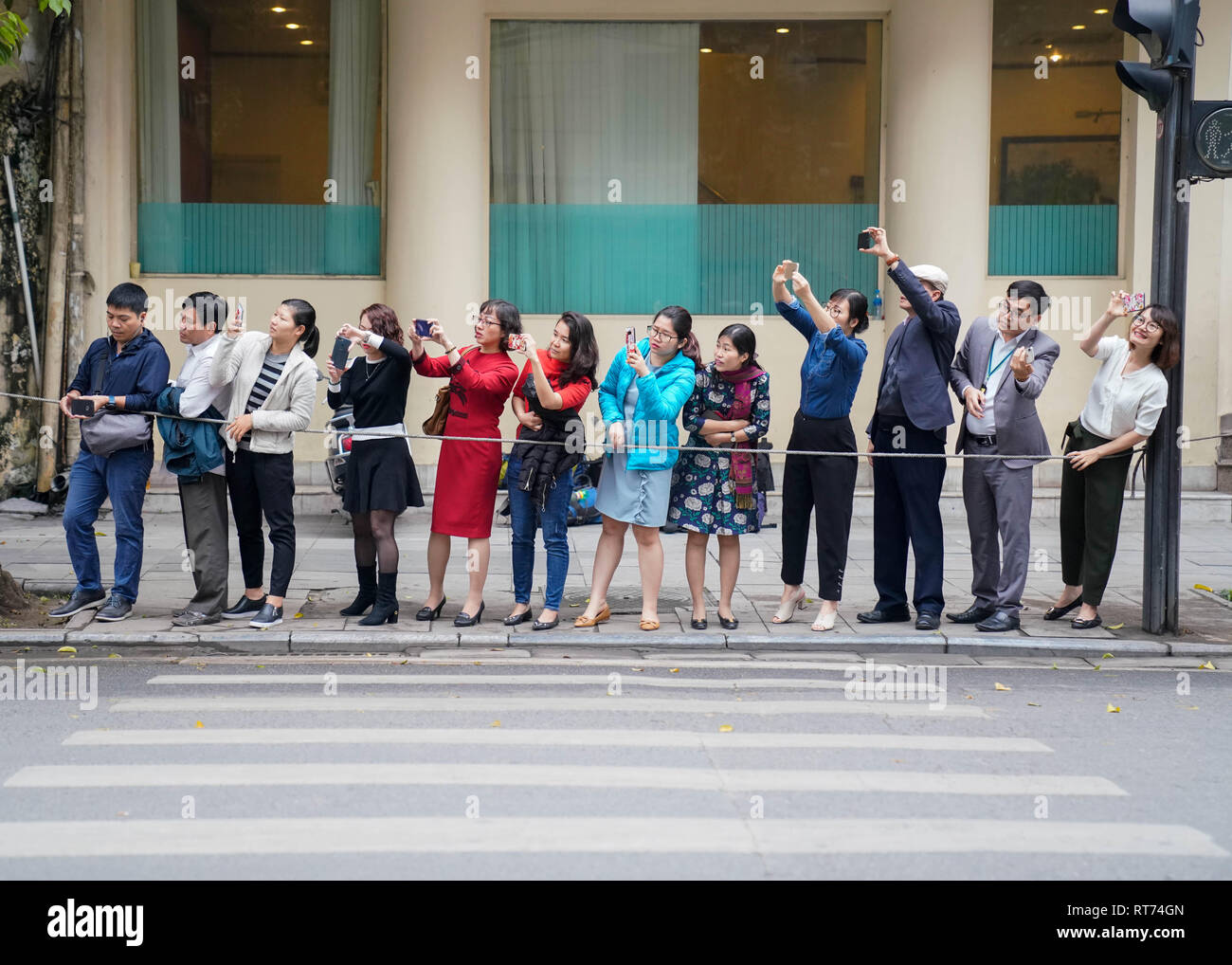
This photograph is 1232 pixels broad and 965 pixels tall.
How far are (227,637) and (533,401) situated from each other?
226 cm

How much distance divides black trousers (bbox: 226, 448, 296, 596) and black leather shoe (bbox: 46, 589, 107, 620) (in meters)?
1.00

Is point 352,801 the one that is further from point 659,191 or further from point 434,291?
point 659,191

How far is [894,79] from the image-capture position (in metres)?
13.9

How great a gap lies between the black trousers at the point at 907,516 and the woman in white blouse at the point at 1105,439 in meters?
0.87

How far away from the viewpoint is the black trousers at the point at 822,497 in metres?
8.33

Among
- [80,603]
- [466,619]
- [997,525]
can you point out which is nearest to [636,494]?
[466,619]

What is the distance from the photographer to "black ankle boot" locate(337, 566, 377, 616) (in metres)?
8.59

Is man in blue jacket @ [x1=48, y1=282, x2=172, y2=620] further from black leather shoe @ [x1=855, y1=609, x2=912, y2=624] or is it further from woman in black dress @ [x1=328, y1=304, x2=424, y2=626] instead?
black leather shoe @ [x1=855, y1=609, x2=912, y2=624]

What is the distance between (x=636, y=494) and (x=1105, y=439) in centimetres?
294

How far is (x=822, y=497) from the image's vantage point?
331 inches

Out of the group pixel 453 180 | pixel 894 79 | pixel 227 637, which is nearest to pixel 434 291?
pixel 453 180

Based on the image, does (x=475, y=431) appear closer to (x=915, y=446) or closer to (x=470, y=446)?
(x=470, y=446)
